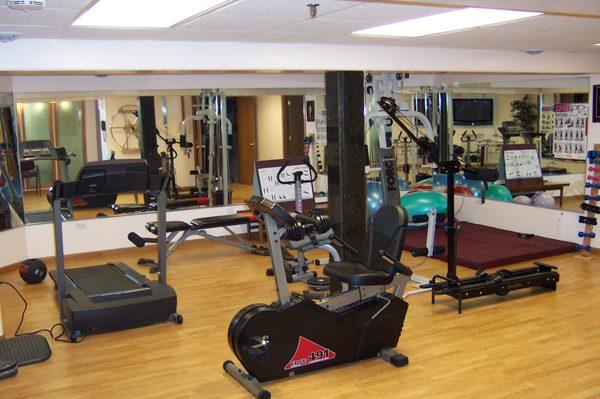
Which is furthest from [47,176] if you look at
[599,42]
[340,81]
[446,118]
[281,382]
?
[599,42]

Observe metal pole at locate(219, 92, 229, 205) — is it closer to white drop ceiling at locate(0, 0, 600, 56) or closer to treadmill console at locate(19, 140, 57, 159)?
treadmill console at locate(19, 140, 57, 159)

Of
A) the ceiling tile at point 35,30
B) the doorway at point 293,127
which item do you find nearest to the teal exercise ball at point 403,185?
the doorway at point 293,127

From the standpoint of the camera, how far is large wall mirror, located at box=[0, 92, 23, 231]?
6250mm

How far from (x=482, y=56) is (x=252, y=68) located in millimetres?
2285

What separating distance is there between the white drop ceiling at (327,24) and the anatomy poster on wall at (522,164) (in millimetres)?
2140

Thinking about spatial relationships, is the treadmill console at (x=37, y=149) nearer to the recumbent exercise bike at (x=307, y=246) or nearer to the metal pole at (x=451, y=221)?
the recumbent exercise bike at (x=307, y=246)

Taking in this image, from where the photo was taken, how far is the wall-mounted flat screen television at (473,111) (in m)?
7.46

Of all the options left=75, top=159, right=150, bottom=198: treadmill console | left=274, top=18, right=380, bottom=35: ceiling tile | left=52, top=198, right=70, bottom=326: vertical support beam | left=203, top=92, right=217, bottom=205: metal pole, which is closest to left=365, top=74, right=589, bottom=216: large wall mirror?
left=203, top=92, right=217, bottom=205: metal pole

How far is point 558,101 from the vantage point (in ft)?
22.6

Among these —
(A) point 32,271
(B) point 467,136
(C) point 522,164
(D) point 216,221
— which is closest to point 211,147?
(D) point 216,221

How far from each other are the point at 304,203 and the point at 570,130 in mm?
3043

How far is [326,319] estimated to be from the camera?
3.65m

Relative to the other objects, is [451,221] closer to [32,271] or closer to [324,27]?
[324,27]

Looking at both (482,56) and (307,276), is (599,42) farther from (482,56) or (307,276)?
(307,276)
